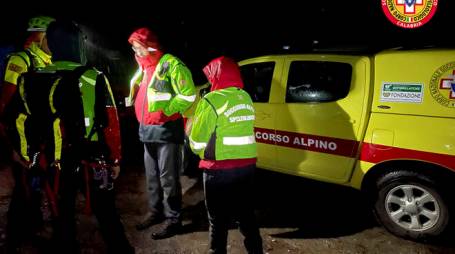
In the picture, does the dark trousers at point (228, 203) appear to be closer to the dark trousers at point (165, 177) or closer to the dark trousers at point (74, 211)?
the dark trousers at point (74, 211)

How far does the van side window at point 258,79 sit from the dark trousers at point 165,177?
1.39m

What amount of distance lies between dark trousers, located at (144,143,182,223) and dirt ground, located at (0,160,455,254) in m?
0.27

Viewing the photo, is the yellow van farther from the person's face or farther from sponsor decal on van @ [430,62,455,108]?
the person's face

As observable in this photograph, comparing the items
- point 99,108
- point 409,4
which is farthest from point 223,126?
point 409,4

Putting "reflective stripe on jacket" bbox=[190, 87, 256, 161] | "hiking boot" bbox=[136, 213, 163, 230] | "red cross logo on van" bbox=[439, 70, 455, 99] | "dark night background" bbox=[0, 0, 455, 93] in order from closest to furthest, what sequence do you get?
"reflective stripe on jacket" bbox=[190, 87, 256, 161] < "red cross logo on van" bbox=[439, 70, 455, 99] < "hiking boot" bbox=[136, 213, 163, 230] < "dark night background" bbox=[0, 0, 455, 93]

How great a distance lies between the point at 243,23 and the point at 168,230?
1765cm

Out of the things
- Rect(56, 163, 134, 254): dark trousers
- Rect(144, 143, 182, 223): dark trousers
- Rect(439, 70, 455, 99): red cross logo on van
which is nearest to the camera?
Rect(56, 163, 134, 254): dark trousers

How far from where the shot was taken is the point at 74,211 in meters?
2.52

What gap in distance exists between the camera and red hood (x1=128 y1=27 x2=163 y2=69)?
3.53 m

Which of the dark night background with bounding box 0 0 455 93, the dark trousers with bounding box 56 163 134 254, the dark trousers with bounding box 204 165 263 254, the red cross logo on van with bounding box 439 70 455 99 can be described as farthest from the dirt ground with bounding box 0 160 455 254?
the dark night background with bounding box 0 0 455 93

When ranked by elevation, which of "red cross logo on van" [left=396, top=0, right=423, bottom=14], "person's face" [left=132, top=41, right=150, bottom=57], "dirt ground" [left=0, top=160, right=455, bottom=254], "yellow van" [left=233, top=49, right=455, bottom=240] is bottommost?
"dirt ground" [left=0, top=160, right=455, bottom=254]

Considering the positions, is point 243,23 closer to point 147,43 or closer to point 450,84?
point 147,43

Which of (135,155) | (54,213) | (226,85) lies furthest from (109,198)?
(135,155)

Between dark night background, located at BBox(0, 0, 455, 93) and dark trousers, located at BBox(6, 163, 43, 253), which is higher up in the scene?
dark night background, located at BBox(0, 0, 455, 93)
